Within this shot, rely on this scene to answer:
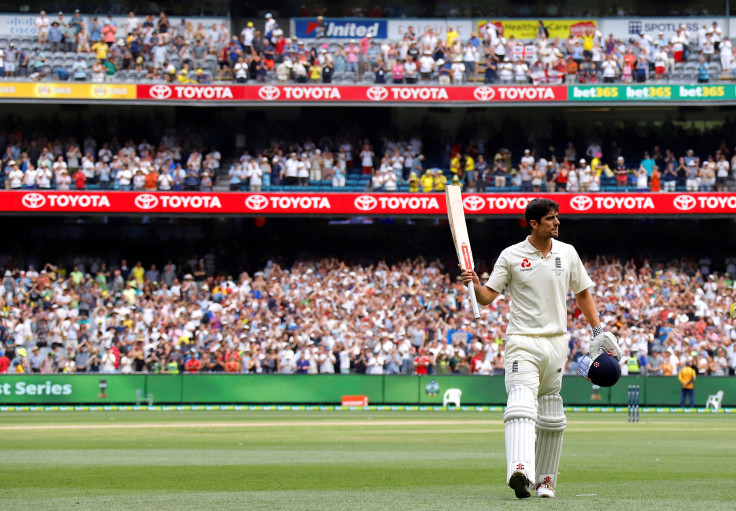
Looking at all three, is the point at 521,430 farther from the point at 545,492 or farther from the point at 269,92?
the point at 269,92

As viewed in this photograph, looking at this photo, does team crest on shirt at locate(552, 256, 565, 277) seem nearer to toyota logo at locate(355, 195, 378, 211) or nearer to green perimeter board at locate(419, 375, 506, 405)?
green perimeter board at locate(419, 375, 506, 405)

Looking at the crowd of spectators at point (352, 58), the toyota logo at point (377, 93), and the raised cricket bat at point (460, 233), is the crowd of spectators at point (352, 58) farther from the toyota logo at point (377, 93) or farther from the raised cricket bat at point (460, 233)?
the raised cricket bat at point (460, 233)

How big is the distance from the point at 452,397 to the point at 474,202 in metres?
8.24

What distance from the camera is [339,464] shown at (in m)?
14.2

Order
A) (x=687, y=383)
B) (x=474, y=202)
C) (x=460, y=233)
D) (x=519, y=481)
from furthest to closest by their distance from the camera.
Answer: (x=474, y=202)
(x=687, y=383)
(x=460, y=233)
(x=519, y=481)

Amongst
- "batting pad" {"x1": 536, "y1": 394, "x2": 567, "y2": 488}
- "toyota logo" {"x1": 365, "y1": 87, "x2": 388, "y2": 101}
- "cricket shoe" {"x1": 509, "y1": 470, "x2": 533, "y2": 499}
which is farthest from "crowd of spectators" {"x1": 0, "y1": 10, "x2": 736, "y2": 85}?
"cricket shoe" {"x1": 509, "y1": 470, "x2": 533, "y2": 499}

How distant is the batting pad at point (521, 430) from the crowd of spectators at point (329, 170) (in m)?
30.9

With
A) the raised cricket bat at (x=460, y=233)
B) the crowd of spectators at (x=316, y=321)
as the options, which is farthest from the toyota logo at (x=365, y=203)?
the raised cricket bat at (x=460, y=233)

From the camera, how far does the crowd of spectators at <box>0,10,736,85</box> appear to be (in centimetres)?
4031

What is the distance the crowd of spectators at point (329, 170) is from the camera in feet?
129

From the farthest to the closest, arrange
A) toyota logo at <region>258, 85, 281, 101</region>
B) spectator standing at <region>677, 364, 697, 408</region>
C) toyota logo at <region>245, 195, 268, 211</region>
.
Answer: toyota logo at <region>258, 85, 281, 101</region> → toyota logo at <region>245, 195, 268, 211</region> → spectator standing at <region>677, 364, 697, 408</region>

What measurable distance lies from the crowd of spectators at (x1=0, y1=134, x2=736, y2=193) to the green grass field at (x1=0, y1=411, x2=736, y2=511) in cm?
1362

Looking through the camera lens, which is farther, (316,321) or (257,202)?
(257,202)

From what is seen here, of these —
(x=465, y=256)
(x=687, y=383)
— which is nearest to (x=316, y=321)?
(x=687, y=383)
